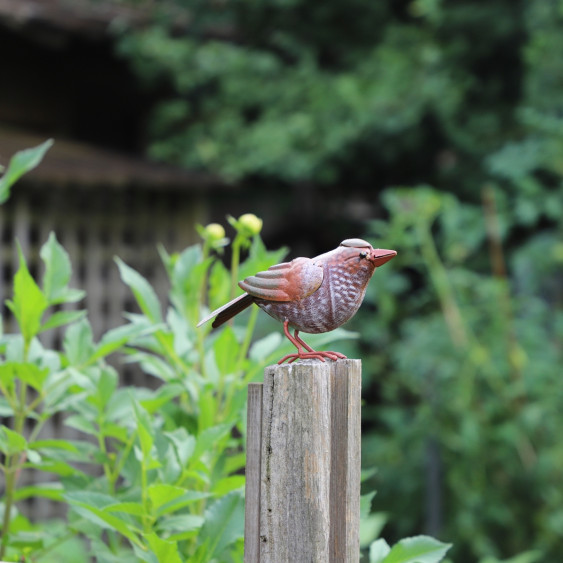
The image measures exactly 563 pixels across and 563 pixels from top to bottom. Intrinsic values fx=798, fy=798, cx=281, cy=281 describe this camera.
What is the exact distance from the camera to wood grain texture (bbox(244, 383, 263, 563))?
107 cm

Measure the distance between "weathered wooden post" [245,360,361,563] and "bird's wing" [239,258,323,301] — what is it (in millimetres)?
123

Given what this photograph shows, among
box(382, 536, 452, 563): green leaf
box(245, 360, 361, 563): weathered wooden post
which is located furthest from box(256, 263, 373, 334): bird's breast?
box(382, 536, 452, 563): green leaf

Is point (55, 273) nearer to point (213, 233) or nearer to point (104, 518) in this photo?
point (213, 233)

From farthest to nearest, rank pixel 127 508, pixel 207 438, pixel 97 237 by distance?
pixel 97 237, pixel 207 438, pixel 127 508

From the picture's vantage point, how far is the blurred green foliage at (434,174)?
11.6 ft

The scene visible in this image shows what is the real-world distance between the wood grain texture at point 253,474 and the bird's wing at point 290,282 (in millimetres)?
140

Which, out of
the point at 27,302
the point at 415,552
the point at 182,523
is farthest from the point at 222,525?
the point at 27,302

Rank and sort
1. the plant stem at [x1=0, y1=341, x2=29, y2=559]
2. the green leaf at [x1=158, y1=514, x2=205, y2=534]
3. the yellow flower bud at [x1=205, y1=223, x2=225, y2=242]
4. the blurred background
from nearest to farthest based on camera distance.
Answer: the green leaf at [x1=158, y1=514, x2=205, y2=534]
the plant stem at [x1=0, y1=341, x2=29, y2=559]
the yellow flower bud at [x1=205, y1=223, x2=225, y2=242]
the blurred background

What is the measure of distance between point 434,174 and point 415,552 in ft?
13.6

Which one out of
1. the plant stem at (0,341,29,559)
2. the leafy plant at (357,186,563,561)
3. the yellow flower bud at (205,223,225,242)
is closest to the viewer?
the plant stem at (0,341,29,559)

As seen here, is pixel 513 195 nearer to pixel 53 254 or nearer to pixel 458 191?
pixel 458 191

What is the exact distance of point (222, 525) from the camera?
1.21m

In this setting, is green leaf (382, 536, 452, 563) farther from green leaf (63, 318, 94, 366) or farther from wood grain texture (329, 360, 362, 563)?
green leaf (63, 318, 94, 366)

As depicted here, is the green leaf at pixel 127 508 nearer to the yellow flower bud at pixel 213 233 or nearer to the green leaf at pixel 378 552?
the green leaf at pixel 378 552
